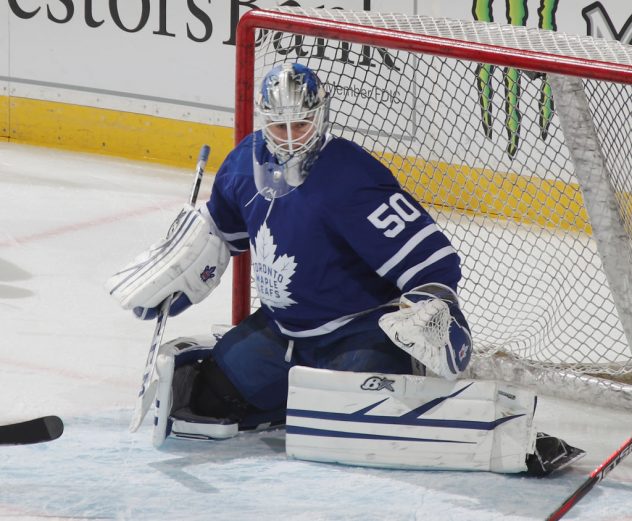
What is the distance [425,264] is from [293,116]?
38 cm

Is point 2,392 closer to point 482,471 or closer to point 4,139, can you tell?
point 482,471

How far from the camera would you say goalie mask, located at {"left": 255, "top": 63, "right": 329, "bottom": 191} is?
2.64 meters

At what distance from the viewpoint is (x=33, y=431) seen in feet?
9.15

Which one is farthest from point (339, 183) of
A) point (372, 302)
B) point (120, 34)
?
point (120, 34)

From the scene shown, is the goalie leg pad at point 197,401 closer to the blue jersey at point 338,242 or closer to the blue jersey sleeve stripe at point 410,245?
the blue jersey at point 338,242

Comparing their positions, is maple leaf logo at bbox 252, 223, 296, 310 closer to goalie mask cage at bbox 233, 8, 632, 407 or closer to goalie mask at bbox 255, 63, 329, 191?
goalie mask at bbox 255, 63, 329, 191

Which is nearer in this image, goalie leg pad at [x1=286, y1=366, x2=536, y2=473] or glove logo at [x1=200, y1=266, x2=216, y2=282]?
goalie leg pad at [x1=286, y1=366, x2=536, y2=473]

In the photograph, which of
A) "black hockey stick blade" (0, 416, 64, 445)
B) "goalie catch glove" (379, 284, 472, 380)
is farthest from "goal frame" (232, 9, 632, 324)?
"black hockey stick blade" (0, 416, 64, 445)

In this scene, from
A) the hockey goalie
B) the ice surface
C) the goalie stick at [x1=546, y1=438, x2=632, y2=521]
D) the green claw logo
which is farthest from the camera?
the green claw logo

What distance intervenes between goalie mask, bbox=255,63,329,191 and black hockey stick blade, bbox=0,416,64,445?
0.66 meters

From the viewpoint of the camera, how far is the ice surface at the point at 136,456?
2545 millimetres

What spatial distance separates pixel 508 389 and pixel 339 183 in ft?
1.66

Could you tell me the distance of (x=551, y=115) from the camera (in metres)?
3.23

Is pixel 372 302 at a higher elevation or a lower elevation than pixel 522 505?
higher
